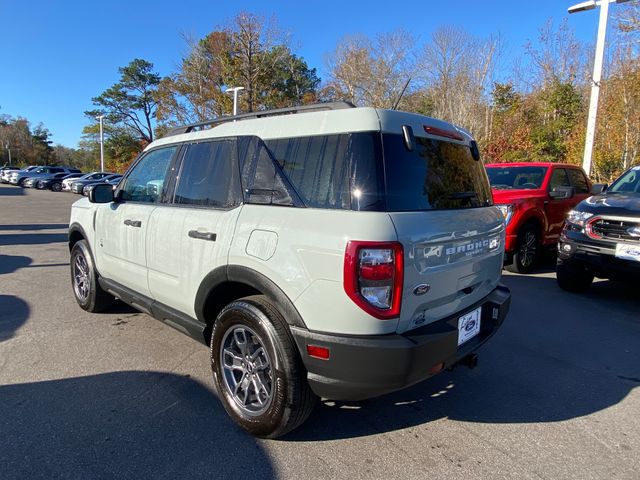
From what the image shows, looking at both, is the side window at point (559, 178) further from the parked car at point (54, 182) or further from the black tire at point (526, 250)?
the parked car at point (54, 182)

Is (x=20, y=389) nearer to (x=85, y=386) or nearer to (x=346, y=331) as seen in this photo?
(x=85, y=386)

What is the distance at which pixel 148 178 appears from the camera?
3568mm

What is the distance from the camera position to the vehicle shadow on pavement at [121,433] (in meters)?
2.15

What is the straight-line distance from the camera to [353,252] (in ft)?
6.30

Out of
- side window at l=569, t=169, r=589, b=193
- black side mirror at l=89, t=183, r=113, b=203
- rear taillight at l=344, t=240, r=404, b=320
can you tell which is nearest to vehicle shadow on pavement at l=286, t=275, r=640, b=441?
rear taillight at l=344, t=240, r=404, b=320

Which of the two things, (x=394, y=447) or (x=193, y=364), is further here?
(x=193, y=364)

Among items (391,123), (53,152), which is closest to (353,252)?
(391,123)

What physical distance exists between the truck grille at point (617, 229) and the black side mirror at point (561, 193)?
5.33 ft

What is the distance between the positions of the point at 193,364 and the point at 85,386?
2.57 feet

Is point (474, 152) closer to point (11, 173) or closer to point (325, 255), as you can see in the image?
point (325, 255)

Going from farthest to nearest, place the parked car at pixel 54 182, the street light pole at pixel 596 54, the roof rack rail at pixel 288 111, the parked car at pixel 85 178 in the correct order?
the parked car at pixel 54 182
the parked car at pixel 85 178
the street light pole at pixel 596 54
the roof rack rail at pixel 288 111

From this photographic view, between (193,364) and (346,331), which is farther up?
(346,331)

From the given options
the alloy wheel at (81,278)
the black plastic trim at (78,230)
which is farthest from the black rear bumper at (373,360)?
the alloy wheel at (81,278)

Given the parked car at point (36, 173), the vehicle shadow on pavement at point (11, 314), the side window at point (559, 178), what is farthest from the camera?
the parked car at point (36, 173)
